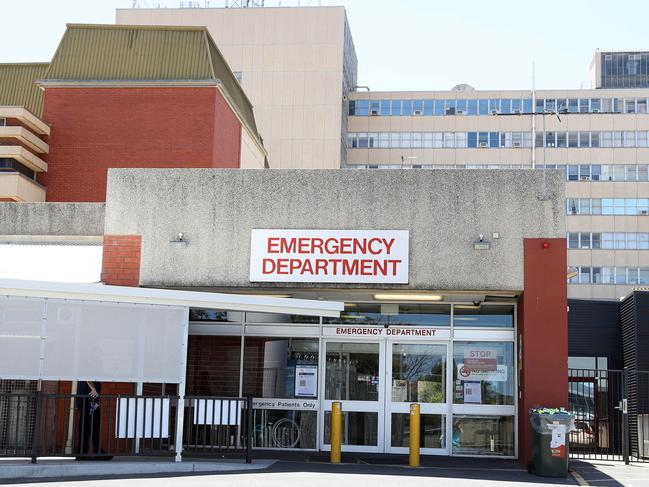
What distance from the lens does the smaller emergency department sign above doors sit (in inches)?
712

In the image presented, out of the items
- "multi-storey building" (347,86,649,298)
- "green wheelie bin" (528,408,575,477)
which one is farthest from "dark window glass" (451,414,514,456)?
"multi-storey building" (347,86,649,298)

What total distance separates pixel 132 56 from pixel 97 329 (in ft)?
57.0

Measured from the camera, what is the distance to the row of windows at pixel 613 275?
246ft

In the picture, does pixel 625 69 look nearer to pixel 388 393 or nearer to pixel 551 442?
pixel 388 393

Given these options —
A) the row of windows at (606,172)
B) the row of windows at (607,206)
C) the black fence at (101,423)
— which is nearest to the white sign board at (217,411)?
the black fence at (101,423)

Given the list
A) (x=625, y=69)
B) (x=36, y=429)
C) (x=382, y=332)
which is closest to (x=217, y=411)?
(x=36, y=429)

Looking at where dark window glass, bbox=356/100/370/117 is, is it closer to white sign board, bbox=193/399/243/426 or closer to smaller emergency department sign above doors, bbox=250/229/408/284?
smaller emergency department sign above doors, bbox=250/229/408/284

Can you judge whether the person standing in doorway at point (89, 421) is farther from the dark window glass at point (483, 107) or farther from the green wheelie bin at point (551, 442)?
the dark window glass at point (483, 107)

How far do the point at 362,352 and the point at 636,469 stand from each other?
561 centimetres

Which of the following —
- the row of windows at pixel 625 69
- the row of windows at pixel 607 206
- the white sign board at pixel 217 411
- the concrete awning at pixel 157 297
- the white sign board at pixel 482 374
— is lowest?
the white sign board at pixel 217 411

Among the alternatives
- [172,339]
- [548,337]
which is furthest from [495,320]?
[172,339]

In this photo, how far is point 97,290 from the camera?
15562mm

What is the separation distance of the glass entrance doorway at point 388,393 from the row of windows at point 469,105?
202 ft

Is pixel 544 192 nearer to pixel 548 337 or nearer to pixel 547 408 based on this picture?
pixel 548 337
